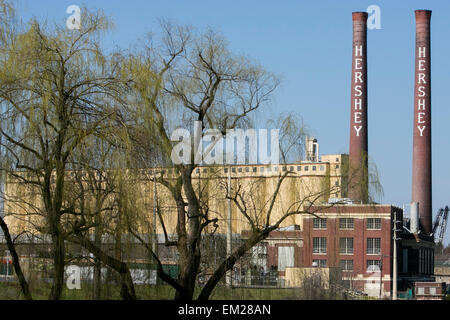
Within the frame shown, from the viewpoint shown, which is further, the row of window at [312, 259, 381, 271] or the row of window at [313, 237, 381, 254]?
the row of window at [312, 259, 381, 271]

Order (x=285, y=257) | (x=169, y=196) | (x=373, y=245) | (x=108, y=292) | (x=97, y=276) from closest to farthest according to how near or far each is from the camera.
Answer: (x=97, y=276) → (x=108, y=292) → (x=169, y=196) → (x=285, y=257) → (x=373, y=245)

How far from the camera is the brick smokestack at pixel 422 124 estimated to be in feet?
295

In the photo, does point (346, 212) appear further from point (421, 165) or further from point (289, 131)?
point (289, 131)

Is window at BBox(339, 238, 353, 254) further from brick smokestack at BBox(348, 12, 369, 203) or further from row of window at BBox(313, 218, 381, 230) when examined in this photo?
brick smokestack at BBox(348, 12, 369, 203)

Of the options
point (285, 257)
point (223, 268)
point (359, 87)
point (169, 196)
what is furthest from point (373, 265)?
point (169, 196)

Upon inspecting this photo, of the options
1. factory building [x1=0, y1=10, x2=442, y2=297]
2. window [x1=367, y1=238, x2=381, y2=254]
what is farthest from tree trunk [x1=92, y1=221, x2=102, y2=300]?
window [x1=367, y1=238, x2=381, y2=254]

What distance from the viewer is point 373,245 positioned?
80375 mm

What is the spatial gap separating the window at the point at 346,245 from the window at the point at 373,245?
174cm

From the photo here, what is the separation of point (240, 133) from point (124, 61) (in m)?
5.03

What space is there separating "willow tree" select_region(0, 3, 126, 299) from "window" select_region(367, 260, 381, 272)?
62185mm

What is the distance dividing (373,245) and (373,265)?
6.20 feet

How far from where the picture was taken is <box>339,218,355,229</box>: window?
7875 cm

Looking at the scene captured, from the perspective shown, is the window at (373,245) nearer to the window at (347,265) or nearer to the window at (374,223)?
the window at (374,223)

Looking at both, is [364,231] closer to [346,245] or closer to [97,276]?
[346,245]
